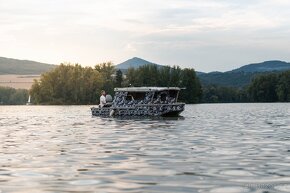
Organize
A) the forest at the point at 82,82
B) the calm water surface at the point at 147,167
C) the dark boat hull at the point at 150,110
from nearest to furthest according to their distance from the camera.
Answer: the calm water surface at the point at 147,167 < the dark boat hull at the point at 150,110 < the forest at the point at 82,82

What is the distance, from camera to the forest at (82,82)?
5984 inches

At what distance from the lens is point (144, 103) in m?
56.0

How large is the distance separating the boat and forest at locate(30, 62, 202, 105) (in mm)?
92287

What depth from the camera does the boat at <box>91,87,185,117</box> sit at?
55.0 meters

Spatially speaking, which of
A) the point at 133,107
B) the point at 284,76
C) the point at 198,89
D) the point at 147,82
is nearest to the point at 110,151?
the point at 133,107

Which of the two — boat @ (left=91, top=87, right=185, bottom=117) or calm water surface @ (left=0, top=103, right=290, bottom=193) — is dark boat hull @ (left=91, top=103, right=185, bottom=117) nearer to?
boat @ (left=91, top=87, right=185, bottom=117)

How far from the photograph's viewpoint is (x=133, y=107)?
55.4 m

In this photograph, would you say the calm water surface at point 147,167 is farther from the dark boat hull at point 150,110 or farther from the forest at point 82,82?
the forest at point 82,82

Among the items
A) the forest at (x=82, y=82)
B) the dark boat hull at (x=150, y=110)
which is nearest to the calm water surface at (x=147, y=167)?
the dark boat hull at (x=150, y=110)

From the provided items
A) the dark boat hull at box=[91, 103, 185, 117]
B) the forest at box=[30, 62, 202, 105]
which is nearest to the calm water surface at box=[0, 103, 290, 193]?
the dark boat hull at box=[91, 103, 185, 117]

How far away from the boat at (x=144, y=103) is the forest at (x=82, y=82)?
9229cm

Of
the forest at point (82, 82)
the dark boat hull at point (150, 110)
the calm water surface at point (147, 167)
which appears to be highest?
the forest at point (82, 82)

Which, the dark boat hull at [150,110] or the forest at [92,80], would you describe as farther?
the forest at [92,80]

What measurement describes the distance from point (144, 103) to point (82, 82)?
98111 millimetres
